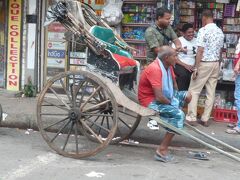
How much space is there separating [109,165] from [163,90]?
1116 millimetres

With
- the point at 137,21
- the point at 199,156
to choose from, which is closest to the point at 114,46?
the point at 199,156

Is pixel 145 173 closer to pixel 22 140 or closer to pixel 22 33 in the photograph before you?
pixel 22 140

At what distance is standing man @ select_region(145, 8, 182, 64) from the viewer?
7.12m

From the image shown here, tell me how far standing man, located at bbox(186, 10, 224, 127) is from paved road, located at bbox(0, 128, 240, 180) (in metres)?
1.12

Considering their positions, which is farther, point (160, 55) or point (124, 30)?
point (124, 30)

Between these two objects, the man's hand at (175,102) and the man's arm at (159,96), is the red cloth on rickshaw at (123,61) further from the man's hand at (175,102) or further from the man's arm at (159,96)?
the man's hand at (175,102)

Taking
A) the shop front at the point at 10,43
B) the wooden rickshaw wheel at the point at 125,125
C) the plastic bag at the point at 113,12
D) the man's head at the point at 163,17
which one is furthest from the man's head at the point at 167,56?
the shop front at the point at 10,43

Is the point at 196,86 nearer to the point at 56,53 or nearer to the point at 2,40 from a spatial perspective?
the point at 56,53

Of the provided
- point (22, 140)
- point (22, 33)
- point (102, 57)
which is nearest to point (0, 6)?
point (22, 33)

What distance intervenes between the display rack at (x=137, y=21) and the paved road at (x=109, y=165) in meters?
2.69

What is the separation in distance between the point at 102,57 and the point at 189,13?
10.3 feet

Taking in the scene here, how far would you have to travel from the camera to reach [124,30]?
9.23 metres

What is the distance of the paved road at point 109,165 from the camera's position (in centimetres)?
571

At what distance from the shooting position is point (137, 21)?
30.0ft
